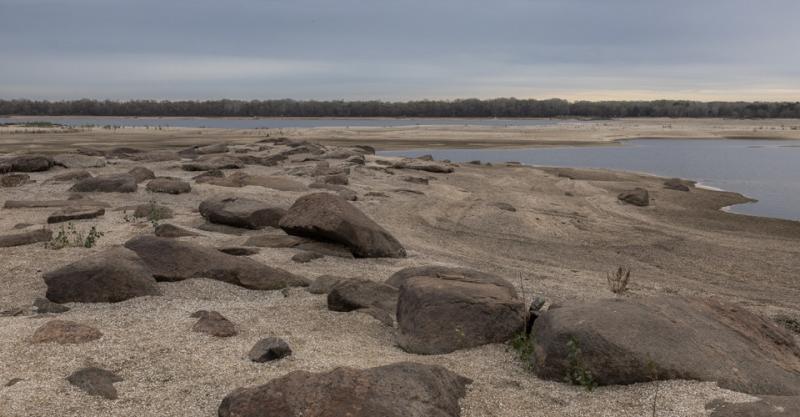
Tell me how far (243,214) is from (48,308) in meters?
5.79

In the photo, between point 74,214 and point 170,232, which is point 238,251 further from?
point 74,214

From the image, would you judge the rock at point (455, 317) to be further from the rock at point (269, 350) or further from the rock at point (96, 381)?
the rock at point (96, 381)

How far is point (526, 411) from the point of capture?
5.65m

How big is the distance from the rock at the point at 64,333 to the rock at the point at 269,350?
60.3 inches

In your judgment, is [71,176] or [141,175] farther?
[71,176]

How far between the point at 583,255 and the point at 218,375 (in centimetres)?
1026

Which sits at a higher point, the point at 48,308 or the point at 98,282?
the point at 98,282

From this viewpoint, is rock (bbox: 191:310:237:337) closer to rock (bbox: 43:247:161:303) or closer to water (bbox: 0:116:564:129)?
rock (bbox: 43:247:161:303)

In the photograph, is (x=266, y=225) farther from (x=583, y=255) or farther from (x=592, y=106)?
(x=592, y=106)

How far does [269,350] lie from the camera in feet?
21.1

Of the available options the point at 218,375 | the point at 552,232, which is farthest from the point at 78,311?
the point at 552,232

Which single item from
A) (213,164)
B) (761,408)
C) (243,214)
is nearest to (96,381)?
(761,408)

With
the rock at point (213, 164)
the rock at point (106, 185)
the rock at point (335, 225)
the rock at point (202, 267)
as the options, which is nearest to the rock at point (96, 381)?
the rock at point (202, 267)

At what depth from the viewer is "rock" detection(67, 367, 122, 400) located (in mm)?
5602
